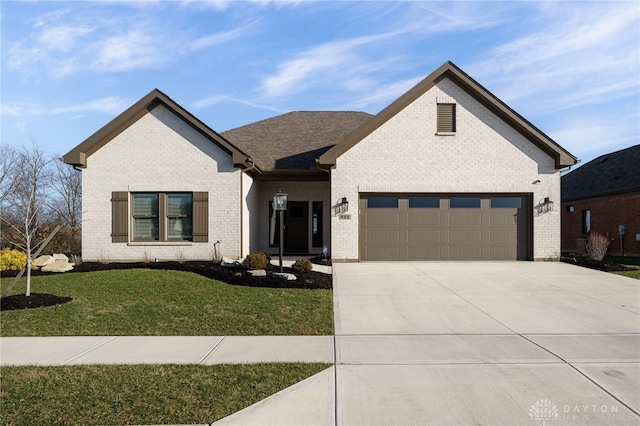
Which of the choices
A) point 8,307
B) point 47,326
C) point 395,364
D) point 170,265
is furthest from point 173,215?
point 395,364

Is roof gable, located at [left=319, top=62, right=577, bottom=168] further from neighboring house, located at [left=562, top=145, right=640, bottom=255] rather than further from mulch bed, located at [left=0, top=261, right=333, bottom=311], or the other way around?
neighboring house, located at [left=562, top=145, right=640, bottom=255]

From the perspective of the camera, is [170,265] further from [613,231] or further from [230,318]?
[613,231]

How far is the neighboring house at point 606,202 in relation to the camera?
20.0 metres

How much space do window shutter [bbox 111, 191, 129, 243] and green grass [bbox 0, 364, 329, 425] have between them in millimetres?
9870

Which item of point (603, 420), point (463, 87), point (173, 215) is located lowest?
point (603, 420)

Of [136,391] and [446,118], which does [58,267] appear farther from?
[446,118]

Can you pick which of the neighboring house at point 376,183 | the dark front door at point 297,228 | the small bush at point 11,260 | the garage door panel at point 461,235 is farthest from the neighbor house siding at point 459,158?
the small bush at point 11,260

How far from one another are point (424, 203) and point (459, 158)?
2.11 metres

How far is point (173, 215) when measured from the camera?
1427 centimetres

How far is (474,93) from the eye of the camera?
14469 millimetres

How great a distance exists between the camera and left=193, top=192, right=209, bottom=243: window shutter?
1399 centimetres

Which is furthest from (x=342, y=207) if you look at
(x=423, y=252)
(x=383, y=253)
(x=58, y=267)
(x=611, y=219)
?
(x=611, y=219)

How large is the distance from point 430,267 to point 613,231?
14556mm

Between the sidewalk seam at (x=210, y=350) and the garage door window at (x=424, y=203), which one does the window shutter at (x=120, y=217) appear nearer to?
the sidewalk seam at (x=210, y=350)
